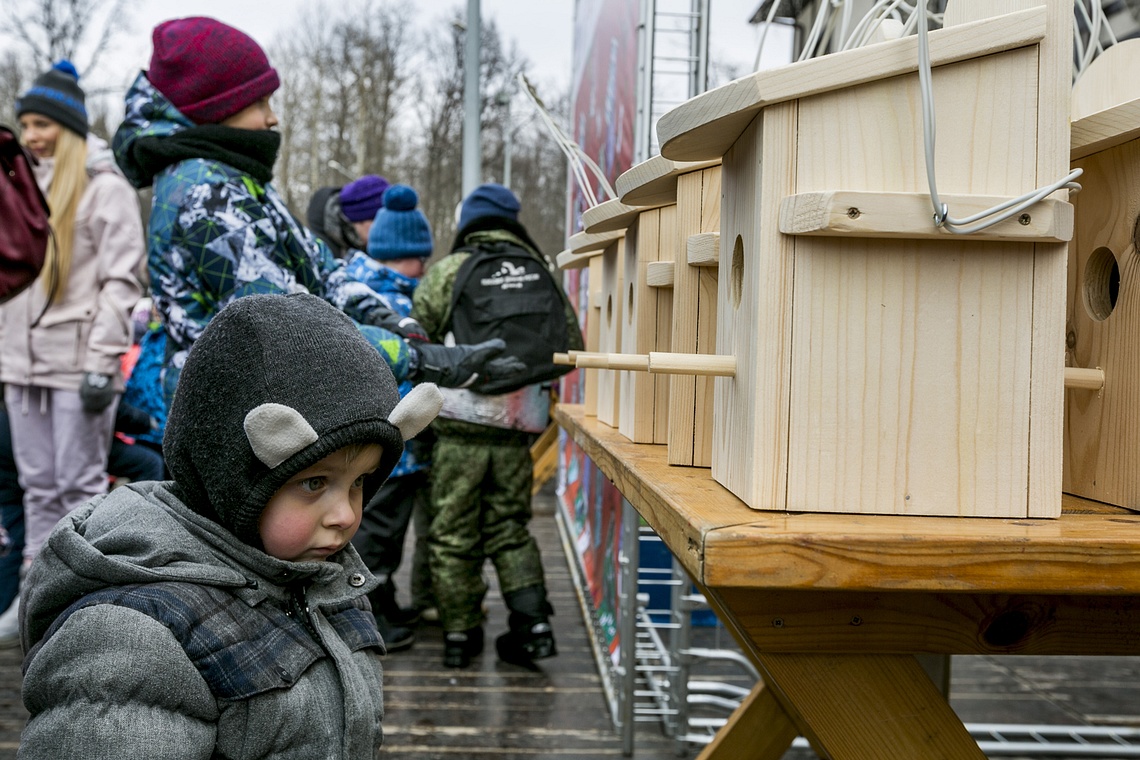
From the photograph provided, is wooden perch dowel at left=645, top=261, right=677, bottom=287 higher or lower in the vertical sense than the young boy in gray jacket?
→ higher

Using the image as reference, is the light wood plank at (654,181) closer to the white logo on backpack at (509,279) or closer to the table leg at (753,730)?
the table leg at (753,730)

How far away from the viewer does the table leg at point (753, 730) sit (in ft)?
7.32

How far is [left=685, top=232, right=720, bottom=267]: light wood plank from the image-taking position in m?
1.78

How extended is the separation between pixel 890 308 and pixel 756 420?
0.19 meters

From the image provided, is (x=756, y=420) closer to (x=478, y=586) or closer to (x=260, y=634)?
(x=260, y=634)

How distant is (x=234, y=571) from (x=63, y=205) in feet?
9.71

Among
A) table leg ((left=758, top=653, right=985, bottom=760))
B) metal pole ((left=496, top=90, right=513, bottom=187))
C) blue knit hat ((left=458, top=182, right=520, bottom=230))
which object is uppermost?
metal pole ((left=496, top=90, right=513, bottom=187))

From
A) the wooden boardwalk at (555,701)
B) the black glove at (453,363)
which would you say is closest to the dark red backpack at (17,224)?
the black glove at (453,363)

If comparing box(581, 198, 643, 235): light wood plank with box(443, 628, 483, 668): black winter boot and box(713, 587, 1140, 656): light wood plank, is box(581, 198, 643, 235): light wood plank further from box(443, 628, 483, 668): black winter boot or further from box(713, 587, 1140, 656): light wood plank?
box(443, 628, 483, 668): black winter boot

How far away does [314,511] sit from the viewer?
58.6 inches

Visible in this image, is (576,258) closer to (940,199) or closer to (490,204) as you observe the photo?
(490,204)

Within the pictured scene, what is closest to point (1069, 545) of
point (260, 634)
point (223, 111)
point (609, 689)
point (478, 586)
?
point (260, 634)

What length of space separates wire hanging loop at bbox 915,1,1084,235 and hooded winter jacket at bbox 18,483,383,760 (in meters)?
0.89

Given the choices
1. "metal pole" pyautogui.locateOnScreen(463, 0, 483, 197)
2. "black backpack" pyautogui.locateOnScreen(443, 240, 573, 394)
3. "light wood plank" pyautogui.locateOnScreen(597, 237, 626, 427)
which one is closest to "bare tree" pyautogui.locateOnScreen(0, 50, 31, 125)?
"metal pole" pyautogui.locateOnScreen(463, 0, 483, 197)
